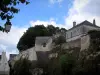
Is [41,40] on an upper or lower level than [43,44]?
upper

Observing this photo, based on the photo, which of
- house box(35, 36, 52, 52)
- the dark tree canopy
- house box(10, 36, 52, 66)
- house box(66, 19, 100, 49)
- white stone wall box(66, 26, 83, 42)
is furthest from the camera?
the dark tree canopy

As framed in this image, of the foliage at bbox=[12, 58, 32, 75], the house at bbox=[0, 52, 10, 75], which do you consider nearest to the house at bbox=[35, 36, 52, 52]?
the foliage at bbox=[12, 58, 32, 75]

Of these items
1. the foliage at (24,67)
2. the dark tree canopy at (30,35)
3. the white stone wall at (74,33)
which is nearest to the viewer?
the foliage at (24,67)

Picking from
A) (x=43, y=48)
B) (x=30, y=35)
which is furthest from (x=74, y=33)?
(x=30, y=35)

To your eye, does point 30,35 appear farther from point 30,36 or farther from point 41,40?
point 41,40

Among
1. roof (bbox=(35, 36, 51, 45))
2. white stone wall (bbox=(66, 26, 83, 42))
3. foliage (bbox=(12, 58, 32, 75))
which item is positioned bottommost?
foliage (bbox=(12, 58, 32, 75))

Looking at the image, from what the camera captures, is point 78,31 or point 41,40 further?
point 41,40

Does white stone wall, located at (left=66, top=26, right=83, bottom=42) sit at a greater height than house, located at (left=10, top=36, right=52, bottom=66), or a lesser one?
greater

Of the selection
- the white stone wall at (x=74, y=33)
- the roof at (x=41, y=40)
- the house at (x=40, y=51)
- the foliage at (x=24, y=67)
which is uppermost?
the white stone wall at (x=74, y=33)

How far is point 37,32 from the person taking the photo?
8106cm

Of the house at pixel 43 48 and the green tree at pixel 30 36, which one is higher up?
the green tree at pixel 30 36

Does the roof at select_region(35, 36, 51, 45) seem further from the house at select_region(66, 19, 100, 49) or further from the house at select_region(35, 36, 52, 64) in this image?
the house at select_region(66, 19, 100, 49)

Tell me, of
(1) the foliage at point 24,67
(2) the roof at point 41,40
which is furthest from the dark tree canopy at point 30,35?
(1) the foliage at point 24,67

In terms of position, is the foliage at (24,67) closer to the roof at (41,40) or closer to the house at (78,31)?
the roof at (41,40)
